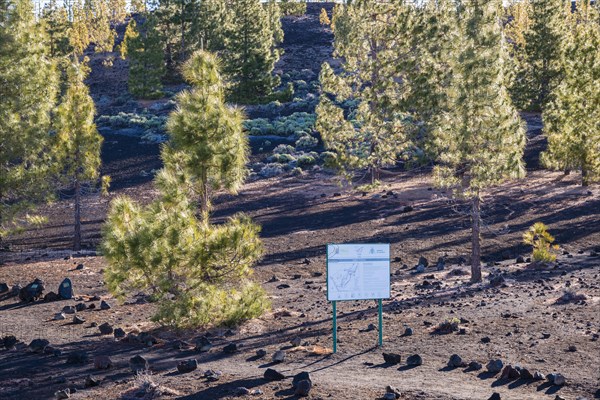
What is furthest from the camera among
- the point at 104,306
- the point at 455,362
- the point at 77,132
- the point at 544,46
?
the point at 544,46

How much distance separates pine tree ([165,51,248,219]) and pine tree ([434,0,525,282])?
6031 millimetres

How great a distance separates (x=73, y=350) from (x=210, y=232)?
3.09 meters

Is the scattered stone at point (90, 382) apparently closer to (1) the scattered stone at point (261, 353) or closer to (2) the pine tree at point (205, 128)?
(1) the scattered stone at point (261, 353)

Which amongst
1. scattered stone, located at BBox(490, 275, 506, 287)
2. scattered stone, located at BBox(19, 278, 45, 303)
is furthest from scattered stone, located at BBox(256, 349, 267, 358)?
scattered stone, located at BBox(490, 275, 506, 287)

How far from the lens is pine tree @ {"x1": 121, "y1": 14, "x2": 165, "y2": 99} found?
5816 centimetres

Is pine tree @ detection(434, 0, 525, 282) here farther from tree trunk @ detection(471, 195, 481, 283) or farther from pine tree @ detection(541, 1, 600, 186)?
pine tree @ detection(541, 1, 600, 186)

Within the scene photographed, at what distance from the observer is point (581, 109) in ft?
94.2

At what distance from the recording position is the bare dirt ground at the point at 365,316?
9844mm

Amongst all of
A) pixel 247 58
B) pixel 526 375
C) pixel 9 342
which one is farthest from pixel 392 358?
pixel 247 58

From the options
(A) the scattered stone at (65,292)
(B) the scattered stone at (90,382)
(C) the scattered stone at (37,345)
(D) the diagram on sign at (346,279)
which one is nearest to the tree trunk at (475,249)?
(D) the diagram on sign at (346,279)

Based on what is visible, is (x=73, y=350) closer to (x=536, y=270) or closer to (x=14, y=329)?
(x=14, y=329)

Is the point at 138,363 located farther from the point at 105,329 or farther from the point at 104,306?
the point at 104,306

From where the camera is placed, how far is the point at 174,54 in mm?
66938

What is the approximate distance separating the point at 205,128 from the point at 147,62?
4775cm
